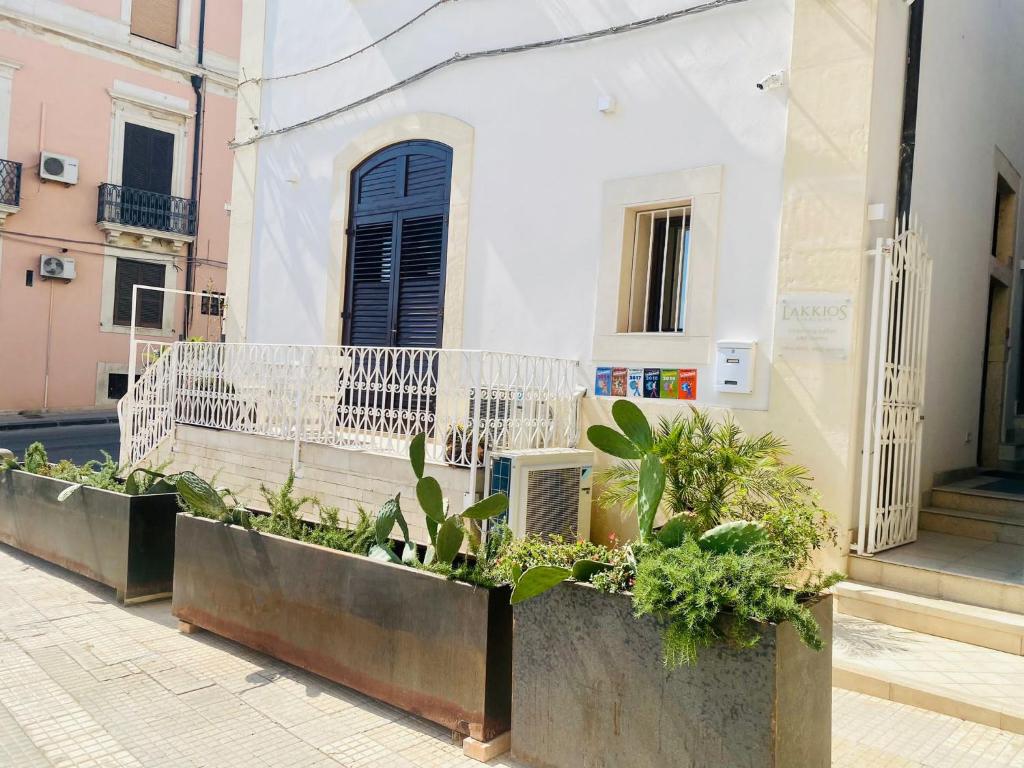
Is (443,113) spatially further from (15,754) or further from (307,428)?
(15,754)

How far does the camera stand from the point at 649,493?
339cm

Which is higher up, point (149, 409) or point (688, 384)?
point (688, 384)

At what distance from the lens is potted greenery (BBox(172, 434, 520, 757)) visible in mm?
3551

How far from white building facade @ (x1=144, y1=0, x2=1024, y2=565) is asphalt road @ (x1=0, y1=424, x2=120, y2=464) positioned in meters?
5.03

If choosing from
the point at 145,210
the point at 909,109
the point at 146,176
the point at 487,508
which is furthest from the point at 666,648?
the point at 146,176

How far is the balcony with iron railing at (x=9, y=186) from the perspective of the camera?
17234 millimetres

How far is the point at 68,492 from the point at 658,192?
204 inches

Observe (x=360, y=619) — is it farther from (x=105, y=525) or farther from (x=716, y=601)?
(x=105, y=525)

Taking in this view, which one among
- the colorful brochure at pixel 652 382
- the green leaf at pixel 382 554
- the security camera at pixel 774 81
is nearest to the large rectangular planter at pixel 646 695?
the green leaf at pixel 382 554

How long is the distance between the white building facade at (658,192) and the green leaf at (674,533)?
285cm

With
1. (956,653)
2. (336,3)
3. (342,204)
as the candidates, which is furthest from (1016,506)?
(336,3)

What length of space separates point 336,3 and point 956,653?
9.56 meters

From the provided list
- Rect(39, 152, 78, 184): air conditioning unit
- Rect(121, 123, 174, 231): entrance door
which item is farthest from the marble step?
Rect(121, 123, 174, 231): entrance door

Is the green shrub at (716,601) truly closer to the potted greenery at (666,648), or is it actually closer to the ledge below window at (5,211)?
the potted greenery at (666,648)
